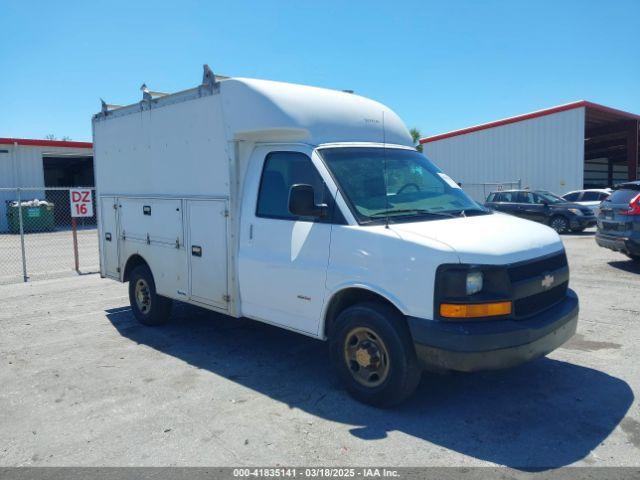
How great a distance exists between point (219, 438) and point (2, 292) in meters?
7.78

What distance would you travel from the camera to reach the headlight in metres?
3.89

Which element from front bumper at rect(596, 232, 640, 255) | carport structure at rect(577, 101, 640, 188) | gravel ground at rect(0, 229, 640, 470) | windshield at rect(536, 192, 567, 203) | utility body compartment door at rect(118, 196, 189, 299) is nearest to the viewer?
gravel ground at rect(0, 229, 640, 470)

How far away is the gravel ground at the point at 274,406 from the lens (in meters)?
3.76

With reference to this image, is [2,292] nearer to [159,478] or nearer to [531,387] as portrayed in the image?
[159,478]

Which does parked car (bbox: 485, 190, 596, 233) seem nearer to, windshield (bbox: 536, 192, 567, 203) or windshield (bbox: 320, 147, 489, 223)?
windshield (bbox: 536, 192, 567, 203)

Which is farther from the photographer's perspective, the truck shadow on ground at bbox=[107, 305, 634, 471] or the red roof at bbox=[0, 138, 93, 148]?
the red roof at bbox=[0, 138, 93, 148]

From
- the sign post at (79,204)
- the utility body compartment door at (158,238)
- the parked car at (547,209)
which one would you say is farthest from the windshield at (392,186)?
the parked car at (547,209)

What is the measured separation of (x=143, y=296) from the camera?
732 cm

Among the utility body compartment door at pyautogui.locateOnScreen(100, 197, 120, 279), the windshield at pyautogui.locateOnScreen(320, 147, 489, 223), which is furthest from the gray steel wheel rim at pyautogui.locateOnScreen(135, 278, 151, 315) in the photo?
the windshield at pyautogui.locateOnScreen(320, 147, 489, 223)

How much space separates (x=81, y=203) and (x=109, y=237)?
18.0 ft

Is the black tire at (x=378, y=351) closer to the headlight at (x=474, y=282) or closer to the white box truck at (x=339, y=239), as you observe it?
the white box truck at (x=339, y=239)

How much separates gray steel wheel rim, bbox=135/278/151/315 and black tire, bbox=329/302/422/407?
3497 millimetres

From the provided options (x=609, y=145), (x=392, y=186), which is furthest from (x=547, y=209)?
(x=609, y=145)

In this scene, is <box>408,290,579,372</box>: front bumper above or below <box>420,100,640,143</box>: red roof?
below
